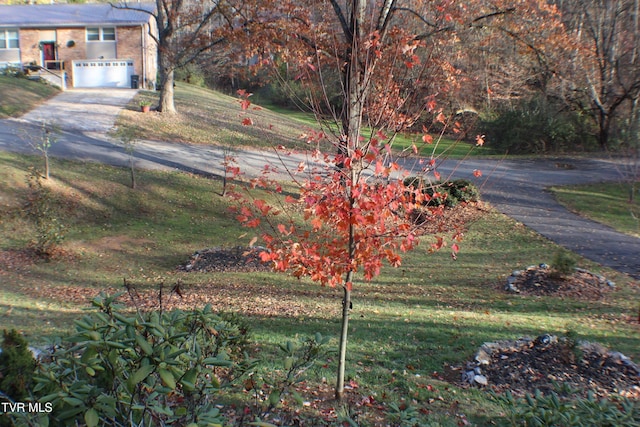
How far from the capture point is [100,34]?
3697 cm

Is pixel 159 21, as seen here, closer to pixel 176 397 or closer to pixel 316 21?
pixel 316 21

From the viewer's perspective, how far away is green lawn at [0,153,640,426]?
6055mm

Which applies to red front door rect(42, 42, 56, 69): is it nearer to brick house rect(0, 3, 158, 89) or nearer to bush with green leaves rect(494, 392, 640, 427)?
brick house rect(0, 3, 158, 89)

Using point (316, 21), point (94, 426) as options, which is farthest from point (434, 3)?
point (94, 426)

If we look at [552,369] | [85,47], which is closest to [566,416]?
[552,369]

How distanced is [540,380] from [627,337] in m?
A: 2.48

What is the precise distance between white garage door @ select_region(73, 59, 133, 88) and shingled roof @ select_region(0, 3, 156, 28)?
2.85 m

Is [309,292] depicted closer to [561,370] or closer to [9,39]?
[561,370]

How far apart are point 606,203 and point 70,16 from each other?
37.5 meters

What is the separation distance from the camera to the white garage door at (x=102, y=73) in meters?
35.7

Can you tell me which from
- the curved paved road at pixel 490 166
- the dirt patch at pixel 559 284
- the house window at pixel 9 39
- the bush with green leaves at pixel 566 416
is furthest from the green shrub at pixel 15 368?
the house window at pixel 9 39

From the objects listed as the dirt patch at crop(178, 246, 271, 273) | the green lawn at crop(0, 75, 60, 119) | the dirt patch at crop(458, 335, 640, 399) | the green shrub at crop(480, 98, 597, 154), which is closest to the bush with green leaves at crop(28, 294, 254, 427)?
the dirt patch at crop(458, 335, 640, 399)

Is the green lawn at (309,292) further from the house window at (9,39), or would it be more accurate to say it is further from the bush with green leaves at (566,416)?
the house window at (9,39)

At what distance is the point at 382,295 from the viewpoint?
9.56 meters
